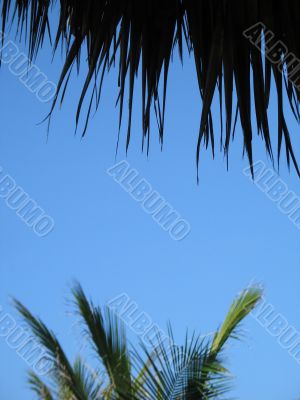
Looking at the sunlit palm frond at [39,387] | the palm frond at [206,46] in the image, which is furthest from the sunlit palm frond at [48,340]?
the palm frond at [206,46]

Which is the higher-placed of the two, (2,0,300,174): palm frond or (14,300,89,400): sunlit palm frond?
(2,0,300,174): palm frond

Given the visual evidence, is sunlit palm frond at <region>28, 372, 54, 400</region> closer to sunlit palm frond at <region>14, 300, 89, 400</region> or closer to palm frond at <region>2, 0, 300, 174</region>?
sunlit palm frond at <region>14, 300, 89, 400</region>

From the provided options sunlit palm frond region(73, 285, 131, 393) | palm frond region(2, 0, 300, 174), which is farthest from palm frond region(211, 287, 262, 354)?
palm frond region(2, 0, 300, 174)

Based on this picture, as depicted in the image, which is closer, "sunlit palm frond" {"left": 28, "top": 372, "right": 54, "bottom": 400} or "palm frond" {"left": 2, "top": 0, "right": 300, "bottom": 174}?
"palm frond" {"left": 2, "top": 0, "right": 300, "bottom": 174}

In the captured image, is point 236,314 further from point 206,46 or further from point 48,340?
point 206,46

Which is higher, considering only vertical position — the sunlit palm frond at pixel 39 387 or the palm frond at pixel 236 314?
the palm frond at pixel 236 314

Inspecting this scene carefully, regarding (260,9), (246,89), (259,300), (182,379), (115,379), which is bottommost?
(115,379)

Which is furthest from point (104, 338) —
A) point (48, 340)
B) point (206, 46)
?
point (206, 46)

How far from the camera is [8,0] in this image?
176 cm

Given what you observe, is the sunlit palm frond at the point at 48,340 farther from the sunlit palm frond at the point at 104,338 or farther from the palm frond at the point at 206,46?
the palm frond at the point at 206,46

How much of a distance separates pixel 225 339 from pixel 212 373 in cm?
36

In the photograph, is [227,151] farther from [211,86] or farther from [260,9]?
[260,9]

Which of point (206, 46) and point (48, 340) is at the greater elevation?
point (206, 46)

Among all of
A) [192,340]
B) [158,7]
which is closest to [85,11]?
[158,7]
